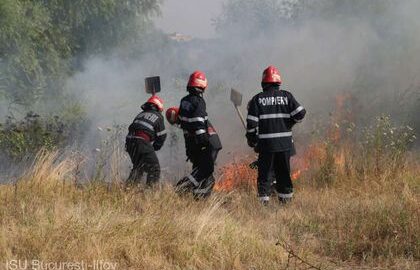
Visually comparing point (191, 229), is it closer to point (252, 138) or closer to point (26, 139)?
point (252, 138)

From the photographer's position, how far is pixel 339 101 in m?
10.6

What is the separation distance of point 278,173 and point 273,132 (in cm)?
50

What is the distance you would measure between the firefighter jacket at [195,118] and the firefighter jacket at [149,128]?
0.43 meters

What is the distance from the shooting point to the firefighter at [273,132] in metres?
5.68

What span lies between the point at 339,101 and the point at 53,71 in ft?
21.7

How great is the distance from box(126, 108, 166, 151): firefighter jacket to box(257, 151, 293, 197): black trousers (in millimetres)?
1392

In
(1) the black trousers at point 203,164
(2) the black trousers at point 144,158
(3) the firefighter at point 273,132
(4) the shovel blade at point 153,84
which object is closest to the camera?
(3) the firefighter at point 273,132

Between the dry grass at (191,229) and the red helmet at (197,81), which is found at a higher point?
the red helmet at (197,81)

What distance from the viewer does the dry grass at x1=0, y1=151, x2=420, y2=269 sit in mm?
3432

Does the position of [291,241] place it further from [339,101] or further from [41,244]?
[339,101]

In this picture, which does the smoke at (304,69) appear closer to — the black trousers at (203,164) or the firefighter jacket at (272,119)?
the black trousers at (203,164)

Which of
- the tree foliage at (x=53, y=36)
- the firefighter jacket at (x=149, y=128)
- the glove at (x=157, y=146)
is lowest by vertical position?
the glove at (x=157, y=146)

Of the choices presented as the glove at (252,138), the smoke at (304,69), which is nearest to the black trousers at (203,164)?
the glove at (252,138)

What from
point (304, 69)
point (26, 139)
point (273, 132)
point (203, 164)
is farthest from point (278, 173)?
point (304, 69)
